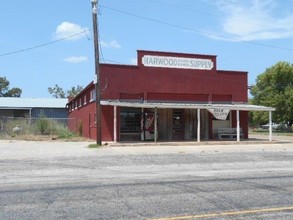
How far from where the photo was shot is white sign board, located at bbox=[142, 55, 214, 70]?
96.9ft

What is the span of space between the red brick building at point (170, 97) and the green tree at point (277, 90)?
27.2m

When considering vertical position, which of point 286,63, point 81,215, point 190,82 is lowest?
point 81,215

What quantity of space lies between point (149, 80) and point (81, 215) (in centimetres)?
2269

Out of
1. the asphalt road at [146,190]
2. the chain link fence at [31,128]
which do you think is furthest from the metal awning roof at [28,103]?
the asphalt road at [146,190]

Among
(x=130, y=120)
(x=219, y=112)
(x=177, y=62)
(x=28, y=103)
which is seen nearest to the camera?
(x=219, y=112)

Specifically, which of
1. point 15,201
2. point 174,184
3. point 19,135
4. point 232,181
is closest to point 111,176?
point 174,184

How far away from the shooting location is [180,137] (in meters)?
30.5

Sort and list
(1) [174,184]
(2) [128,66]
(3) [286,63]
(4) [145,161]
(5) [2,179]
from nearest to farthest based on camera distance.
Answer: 1. (1) [174,184]
2. (5) [2,179]
3. (4) [145,161]
4. (2) [128,66]
5. (3) [286,63]

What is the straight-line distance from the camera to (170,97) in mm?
30141

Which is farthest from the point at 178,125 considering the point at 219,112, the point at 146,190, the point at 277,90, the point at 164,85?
the point at 277,90

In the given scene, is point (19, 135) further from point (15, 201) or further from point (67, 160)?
point (15, 201)

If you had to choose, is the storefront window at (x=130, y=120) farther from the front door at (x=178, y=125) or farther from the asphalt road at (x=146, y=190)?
the asphalt road at (x=146, y=190)

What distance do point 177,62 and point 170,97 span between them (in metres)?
2.48

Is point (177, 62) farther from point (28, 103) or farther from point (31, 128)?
point (28, 103)
